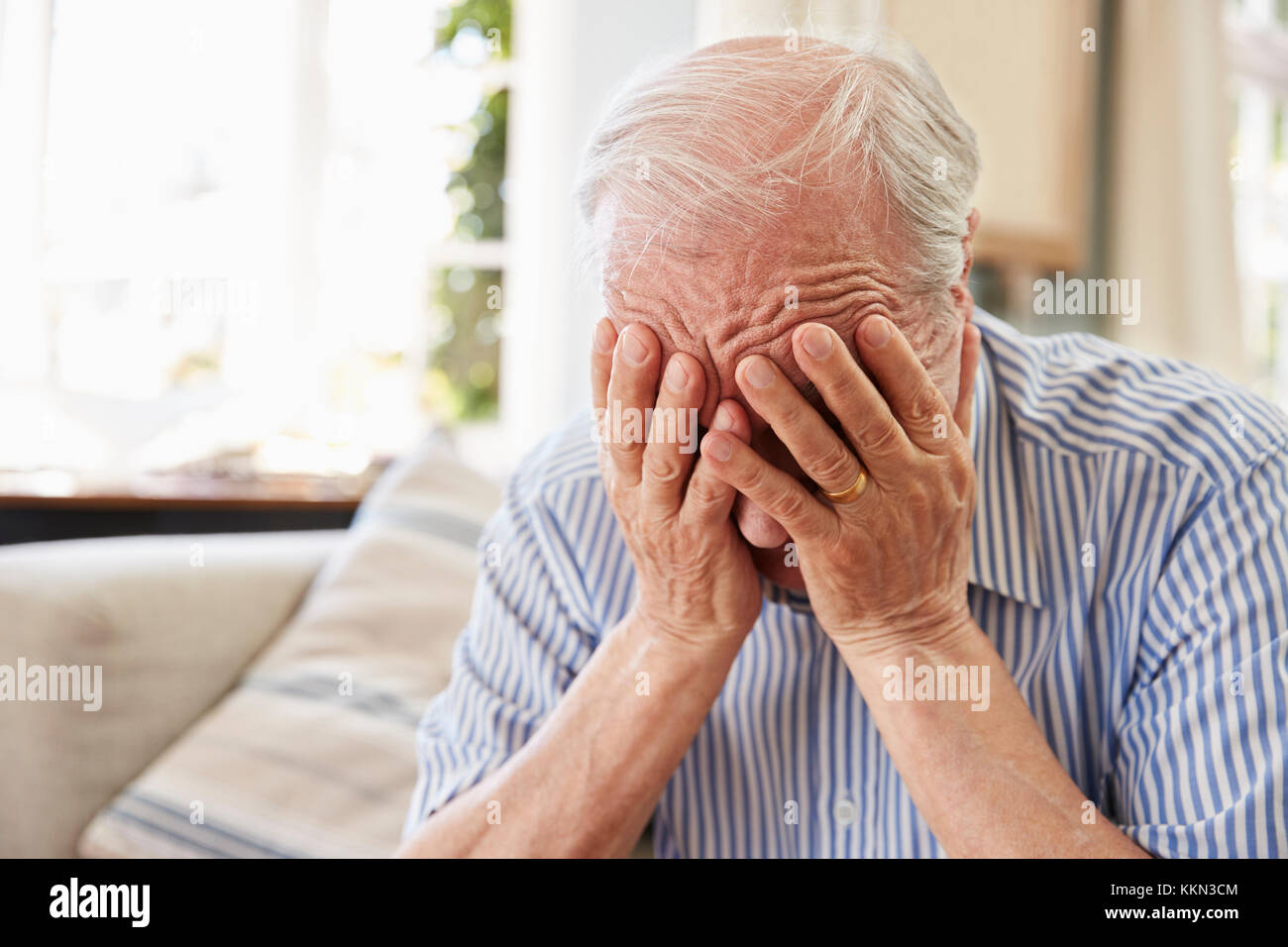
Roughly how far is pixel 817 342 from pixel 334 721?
754 mm

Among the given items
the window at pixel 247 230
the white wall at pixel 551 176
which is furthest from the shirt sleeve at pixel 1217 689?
the white wall at pixel 551 176

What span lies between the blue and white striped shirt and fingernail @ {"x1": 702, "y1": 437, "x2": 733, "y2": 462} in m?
0.25

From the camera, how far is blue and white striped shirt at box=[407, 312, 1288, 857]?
0.72 metres

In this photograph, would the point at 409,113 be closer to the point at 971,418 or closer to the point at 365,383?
the point at 365,383

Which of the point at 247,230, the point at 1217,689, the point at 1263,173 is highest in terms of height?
the point at 1263,173

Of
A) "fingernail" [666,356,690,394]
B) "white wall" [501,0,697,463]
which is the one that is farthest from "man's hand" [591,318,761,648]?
"white wall" [501,0,697,463]

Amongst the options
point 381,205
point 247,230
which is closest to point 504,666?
point 247,230

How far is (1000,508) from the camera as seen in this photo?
2.93 feet

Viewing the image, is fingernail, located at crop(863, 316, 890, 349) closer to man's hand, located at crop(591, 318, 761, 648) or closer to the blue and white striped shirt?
man's hand, located at crop(591, 318, 761, 648)

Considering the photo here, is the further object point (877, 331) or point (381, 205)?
point (381, 205)

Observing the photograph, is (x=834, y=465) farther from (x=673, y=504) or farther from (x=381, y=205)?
(x=381, y=205)

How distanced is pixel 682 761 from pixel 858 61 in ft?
2.06

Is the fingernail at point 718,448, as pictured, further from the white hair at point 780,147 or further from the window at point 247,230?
the window at point 247,230

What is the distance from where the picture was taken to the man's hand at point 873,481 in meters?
0.68
